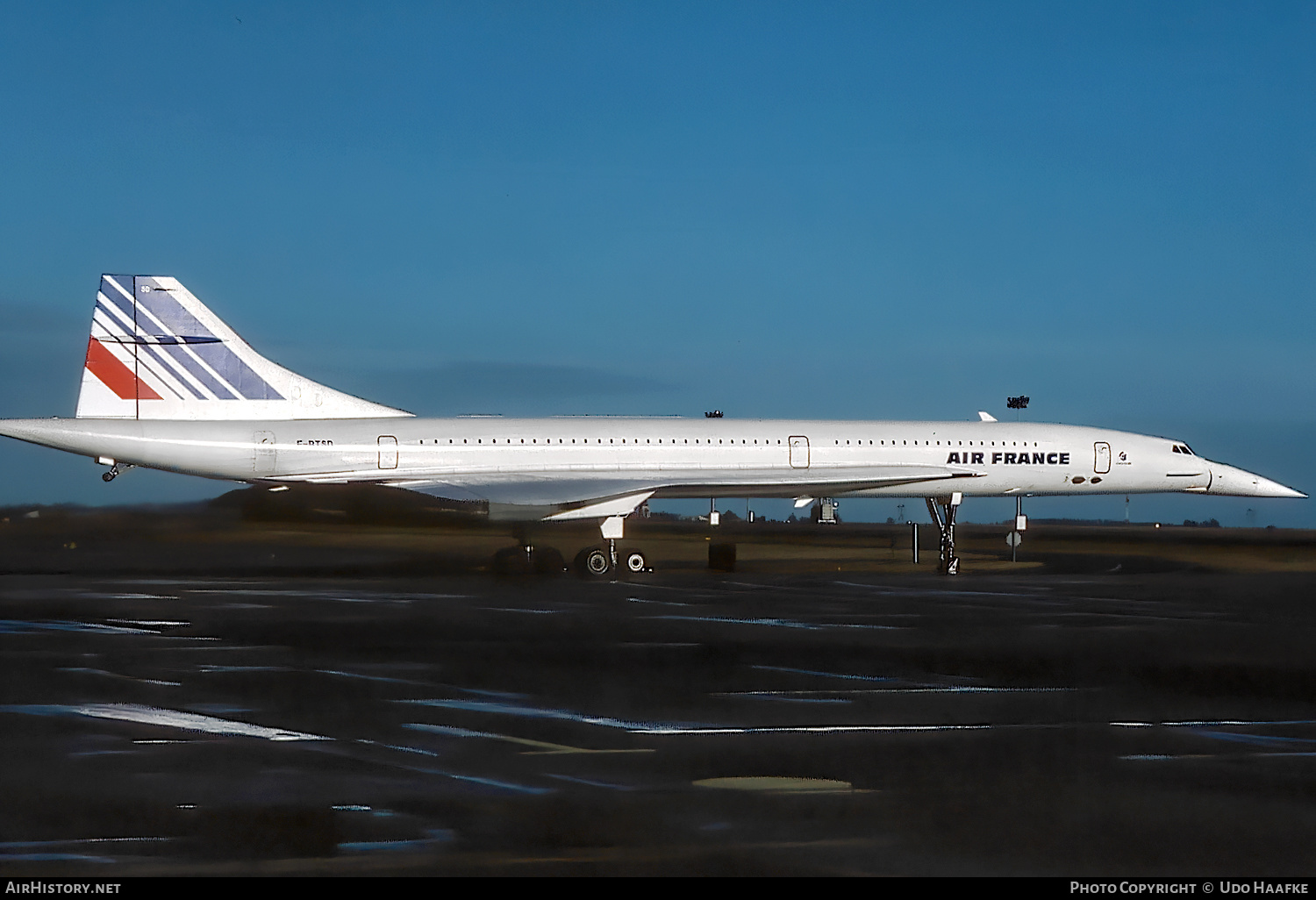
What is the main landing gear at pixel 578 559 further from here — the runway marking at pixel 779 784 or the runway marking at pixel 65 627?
the runway marking at pixel 779 784

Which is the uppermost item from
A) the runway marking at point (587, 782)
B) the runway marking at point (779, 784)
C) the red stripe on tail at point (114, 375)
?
the red stripe on tail at point (114, 375)

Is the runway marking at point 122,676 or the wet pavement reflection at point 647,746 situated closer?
the wet pavement reflection at point 647,746

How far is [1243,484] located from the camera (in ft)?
99.0

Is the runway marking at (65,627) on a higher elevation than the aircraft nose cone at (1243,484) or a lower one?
lower

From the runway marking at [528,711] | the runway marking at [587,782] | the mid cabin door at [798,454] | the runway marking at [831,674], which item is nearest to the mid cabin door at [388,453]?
the mid cabin door at [798,454]

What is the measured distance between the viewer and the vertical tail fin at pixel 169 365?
963 inches

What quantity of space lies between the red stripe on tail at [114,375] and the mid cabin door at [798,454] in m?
13.1

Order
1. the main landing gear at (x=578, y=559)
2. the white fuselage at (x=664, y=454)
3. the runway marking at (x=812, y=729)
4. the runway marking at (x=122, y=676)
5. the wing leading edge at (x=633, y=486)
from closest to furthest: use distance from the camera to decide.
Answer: the runway marking at (x=812, y=729) → the runway marking at (x=122, y=676) → the wing leading edge at (x=633, y=486) → the main landing gear at (x=578, y=559) → the white fuselage at (x=664, y=454)

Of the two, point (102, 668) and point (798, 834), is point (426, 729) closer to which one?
point (798, 834)

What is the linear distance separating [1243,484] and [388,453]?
19910 mm

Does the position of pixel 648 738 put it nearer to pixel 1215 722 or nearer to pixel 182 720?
pixel 182 720

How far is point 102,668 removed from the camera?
10.1 metres

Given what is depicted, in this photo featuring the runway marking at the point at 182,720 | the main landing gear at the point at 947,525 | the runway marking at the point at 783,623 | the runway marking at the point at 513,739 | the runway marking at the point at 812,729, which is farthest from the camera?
the main landing gear at the point at 947,525

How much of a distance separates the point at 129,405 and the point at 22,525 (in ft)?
65.1
